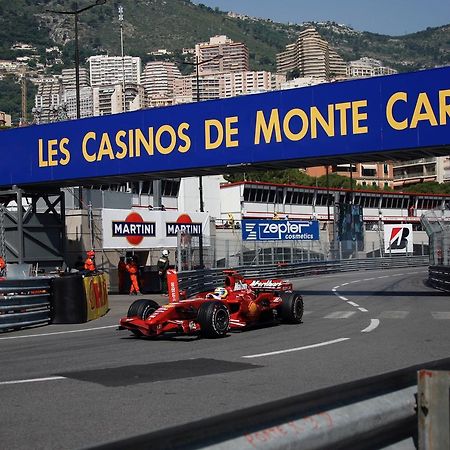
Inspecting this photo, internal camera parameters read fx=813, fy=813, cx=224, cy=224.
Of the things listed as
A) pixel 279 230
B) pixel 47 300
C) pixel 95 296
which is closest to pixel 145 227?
pixel 95 296

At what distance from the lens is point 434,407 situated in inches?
162

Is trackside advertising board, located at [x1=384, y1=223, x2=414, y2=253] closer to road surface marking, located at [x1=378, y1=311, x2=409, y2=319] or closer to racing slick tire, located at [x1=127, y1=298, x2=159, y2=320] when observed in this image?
road surface marking, located at [x1=378, y1=311, x2=409, y2=319]

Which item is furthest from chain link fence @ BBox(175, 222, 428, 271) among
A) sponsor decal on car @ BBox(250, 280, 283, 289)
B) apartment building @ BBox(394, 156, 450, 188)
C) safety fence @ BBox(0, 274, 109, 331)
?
apartment building @ BBox(394, 156, 450, 188)

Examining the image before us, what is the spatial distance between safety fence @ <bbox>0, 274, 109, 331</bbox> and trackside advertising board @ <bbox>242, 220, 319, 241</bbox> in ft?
Result: 79.9

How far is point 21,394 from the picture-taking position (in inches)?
341

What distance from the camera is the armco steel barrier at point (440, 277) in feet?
94.0

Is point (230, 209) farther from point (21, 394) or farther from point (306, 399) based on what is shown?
point (306, 399)

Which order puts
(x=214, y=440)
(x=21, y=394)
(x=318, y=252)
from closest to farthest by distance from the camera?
1. (x=214, y=440)
2. (x=21, y=394)
3. (x=318, y=252)

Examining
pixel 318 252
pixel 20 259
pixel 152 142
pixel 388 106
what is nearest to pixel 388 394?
pixel 388 106

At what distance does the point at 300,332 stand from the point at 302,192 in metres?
69.0

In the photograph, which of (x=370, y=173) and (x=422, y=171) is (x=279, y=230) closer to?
(x=370, y=173)

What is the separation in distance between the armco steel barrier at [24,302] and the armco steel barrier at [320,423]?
13.0 meters

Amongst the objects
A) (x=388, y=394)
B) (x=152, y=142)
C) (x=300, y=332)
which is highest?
(x=152, y=142)

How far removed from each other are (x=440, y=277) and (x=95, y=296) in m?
15.6
